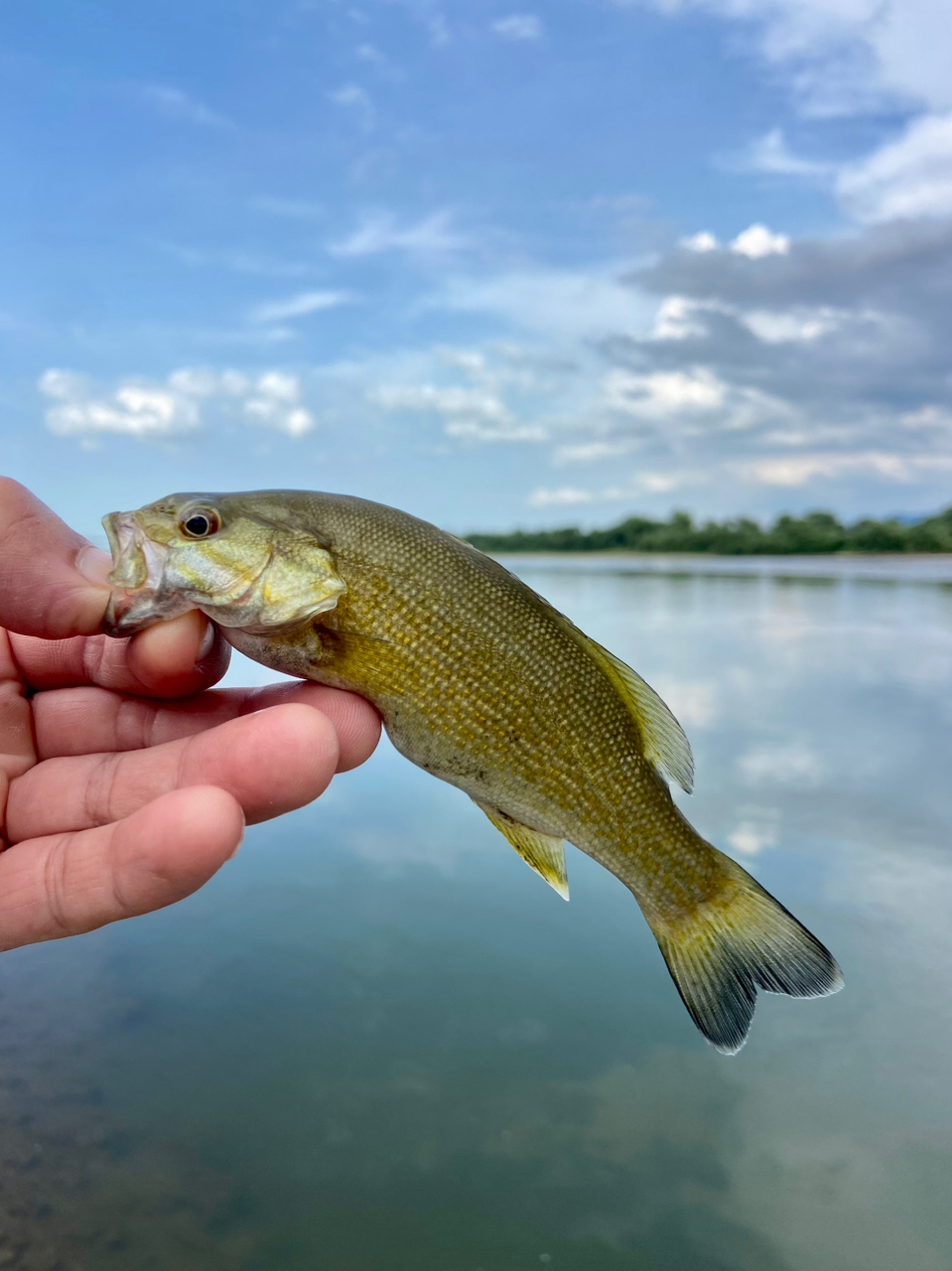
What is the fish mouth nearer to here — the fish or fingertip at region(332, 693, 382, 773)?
the fish

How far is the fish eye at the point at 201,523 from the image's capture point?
2.09 m

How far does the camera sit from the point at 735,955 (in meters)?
2.10

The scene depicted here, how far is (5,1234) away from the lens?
9.79 feet

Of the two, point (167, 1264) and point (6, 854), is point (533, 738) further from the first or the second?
point (167, 1264)

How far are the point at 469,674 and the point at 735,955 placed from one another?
1.01m

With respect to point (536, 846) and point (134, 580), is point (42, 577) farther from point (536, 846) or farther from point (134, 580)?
point (536, 846)

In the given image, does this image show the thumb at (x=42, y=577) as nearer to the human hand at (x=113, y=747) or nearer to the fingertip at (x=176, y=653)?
the human hand at (x=113, y=747)

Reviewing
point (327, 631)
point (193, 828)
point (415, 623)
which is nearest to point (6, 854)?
point (193, 828)

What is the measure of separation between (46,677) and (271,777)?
1337 mm

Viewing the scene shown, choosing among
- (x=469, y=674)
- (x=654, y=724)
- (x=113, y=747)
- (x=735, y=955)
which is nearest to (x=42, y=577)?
(x=113, y=747)

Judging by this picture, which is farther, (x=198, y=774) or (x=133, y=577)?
(x=133, y=577)

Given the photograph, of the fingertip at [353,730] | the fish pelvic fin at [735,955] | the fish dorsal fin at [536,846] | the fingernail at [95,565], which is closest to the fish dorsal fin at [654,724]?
the fish pelvic fin at [735,955]

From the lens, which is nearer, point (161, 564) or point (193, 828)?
point (193, 828)

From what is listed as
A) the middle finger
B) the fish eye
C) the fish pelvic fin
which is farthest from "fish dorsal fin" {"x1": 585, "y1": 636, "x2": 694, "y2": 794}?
the fish eye
